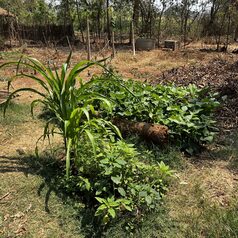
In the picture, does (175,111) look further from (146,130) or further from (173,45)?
(173,45)

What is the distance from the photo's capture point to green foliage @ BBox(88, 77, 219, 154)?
2582 millimetres

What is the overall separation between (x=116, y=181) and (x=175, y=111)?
1223 millimetres

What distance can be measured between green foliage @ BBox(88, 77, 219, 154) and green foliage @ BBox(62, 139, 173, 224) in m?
0.61

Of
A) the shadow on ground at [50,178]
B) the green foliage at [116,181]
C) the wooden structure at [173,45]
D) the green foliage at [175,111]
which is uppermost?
the wooden structure at [173,45]

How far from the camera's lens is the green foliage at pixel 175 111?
2.58 metres

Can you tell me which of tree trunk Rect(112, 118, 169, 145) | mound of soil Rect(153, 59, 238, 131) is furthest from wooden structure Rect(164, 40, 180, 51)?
tree trunk Rect(112, 118, 169, 145)

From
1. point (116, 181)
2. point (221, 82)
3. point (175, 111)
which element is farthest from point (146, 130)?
point (221, 82)

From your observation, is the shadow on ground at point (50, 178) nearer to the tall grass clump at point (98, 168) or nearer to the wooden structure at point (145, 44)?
the tall grass clump at point (98, 168)

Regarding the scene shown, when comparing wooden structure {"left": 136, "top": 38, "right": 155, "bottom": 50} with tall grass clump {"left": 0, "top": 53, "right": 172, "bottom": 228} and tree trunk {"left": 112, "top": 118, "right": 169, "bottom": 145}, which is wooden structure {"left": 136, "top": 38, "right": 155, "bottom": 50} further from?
tall grass clump {"left": 0, "top": 53, "right": 172, "bottom": 228}

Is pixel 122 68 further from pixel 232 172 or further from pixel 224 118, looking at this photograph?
pixel 232 172

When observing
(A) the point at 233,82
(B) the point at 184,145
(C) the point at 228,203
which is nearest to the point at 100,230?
(C) the point at 228,203

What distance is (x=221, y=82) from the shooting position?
4691 mm

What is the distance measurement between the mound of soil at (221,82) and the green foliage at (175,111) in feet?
2.02

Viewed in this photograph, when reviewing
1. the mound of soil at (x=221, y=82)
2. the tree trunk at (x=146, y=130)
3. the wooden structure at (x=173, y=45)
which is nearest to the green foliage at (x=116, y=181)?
the tree trunk at (x=146, y=130)
